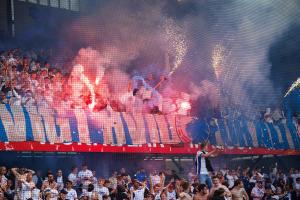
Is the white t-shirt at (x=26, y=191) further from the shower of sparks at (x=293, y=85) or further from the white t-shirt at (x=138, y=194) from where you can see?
the shower of sparks at (x=293, y=85)

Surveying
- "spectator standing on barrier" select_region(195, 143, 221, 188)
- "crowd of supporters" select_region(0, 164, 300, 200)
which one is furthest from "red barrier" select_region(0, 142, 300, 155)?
"spectator standing on barrier" select_region(195, 143, 221, 188)

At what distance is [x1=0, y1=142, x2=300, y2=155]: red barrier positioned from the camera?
1239 cm

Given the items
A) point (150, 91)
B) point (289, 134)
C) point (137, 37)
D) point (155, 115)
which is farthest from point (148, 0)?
point (289, 134)

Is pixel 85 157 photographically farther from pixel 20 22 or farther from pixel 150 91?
pixel 20 22

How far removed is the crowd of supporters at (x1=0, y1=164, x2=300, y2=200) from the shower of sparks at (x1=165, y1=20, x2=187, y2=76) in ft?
16.7

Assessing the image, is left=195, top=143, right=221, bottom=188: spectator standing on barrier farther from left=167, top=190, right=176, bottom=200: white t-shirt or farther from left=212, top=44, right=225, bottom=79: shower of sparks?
left=212, top=44, right=225, bottom=79: shower of sparks

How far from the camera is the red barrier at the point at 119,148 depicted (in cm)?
1239

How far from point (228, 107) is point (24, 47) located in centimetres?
771

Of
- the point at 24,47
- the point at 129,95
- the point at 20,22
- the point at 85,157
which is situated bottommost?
the point at 85,157

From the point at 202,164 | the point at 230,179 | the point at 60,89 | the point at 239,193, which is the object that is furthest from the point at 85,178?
the point at 230,179

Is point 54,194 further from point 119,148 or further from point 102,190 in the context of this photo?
point 119,148

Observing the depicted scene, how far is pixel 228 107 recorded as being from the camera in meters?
19.3

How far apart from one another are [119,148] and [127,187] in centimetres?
144

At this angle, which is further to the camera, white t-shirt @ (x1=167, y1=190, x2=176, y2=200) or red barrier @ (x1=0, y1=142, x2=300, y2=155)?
white t-shirt @ (x1=167, y1=190, x2=176, y2=200)
